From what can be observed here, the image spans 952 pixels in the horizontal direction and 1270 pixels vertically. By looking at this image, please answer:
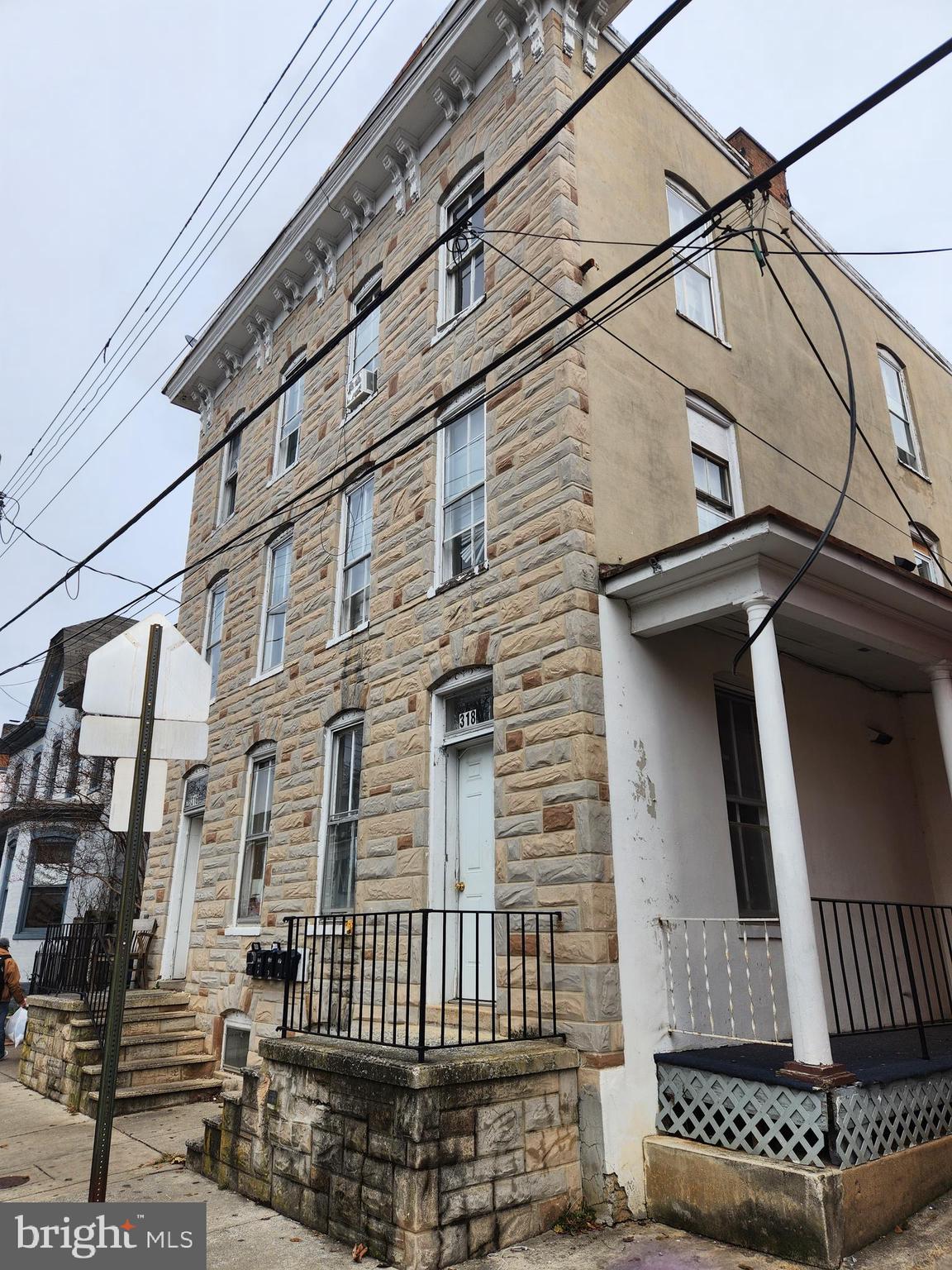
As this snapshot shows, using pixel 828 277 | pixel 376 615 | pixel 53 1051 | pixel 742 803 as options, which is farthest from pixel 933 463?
pixel 53 1051

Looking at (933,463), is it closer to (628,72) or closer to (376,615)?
(628,72)

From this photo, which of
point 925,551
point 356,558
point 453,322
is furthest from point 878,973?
point 453,322

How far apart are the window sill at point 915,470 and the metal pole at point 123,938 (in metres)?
12.6

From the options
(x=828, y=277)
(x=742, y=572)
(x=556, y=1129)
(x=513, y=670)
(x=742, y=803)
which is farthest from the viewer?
(x=828, y=277)

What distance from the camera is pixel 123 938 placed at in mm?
3975

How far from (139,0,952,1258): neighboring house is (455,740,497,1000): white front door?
31 millimetres

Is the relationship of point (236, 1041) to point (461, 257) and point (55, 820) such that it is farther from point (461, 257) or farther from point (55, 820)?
point (55, 820)

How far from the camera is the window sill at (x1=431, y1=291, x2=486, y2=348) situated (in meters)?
9.34

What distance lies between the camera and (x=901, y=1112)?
18.7 ft

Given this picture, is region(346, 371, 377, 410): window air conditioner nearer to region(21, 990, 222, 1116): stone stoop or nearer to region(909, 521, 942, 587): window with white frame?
region(21, 990, 222, 1116): stone stoop

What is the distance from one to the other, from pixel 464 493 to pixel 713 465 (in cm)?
290

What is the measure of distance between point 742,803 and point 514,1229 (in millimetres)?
4023

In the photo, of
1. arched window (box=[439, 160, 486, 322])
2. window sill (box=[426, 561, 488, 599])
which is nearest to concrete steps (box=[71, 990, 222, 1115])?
window sill (box=[426, 561, 488, 599])

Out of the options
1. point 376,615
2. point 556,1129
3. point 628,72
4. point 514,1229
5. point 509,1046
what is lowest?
point 514,1229
